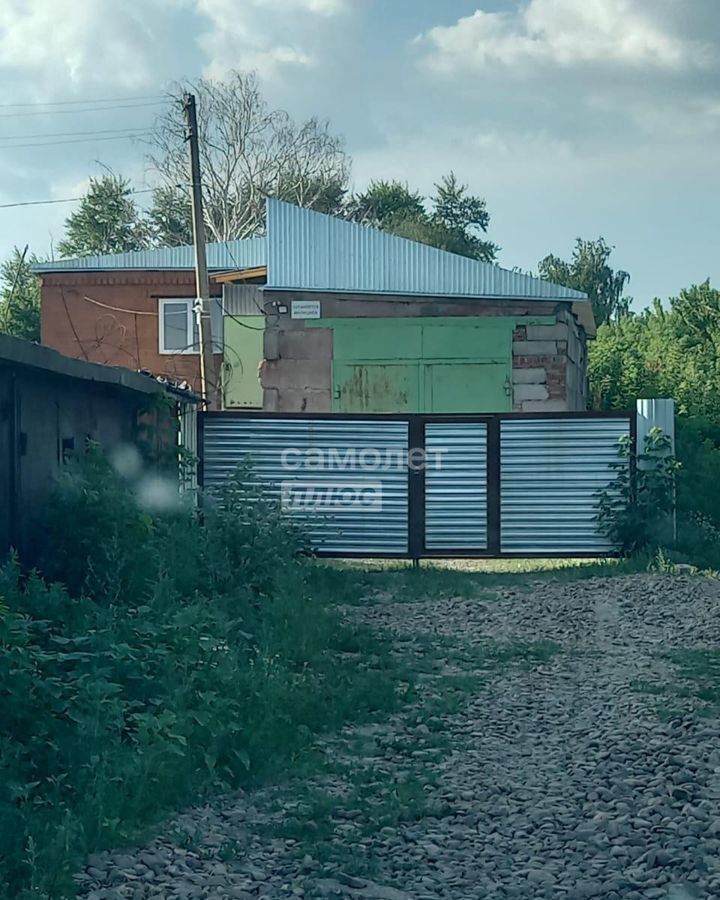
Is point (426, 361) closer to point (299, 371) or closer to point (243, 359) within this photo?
point (299, 371)

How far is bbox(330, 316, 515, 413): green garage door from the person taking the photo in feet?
69.7

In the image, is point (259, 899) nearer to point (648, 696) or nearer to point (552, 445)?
point (648, 696)

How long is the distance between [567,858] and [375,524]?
9.69 metres

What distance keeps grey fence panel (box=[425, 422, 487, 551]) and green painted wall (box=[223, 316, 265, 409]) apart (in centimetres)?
925

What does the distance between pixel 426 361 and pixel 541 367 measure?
211cm

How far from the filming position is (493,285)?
21.4 metres

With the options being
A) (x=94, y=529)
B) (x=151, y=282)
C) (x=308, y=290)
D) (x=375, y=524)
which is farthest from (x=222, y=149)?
(x=94, y=529)

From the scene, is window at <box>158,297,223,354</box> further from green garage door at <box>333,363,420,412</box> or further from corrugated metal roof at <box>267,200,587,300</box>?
green garage door at <box>333,363,420,412</box>

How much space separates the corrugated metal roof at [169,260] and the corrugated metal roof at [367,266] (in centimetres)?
312

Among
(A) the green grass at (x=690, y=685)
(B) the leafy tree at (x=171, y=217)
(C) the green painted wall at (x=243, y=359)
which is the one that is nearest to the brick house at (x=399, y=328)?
(C) the green painted wall at (x=243, y=359)

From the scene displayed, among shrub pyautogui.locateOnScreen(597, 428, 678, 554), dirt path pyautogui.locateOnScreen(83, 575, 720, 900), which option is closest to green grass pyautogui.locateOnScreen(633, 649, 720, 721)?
dirt path pyautogui.locateOnScreen(83, 575, 720, 900)

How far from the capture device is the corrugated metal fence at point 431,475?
46.7ft

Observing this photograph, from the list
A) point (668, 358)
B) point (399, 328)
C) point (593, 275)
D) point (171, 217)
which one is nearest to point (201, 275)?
point (399, 328)

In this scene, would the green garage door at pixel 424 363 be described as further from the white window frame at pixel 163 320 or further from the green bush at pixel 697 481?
the green bush at pixel 697 481
